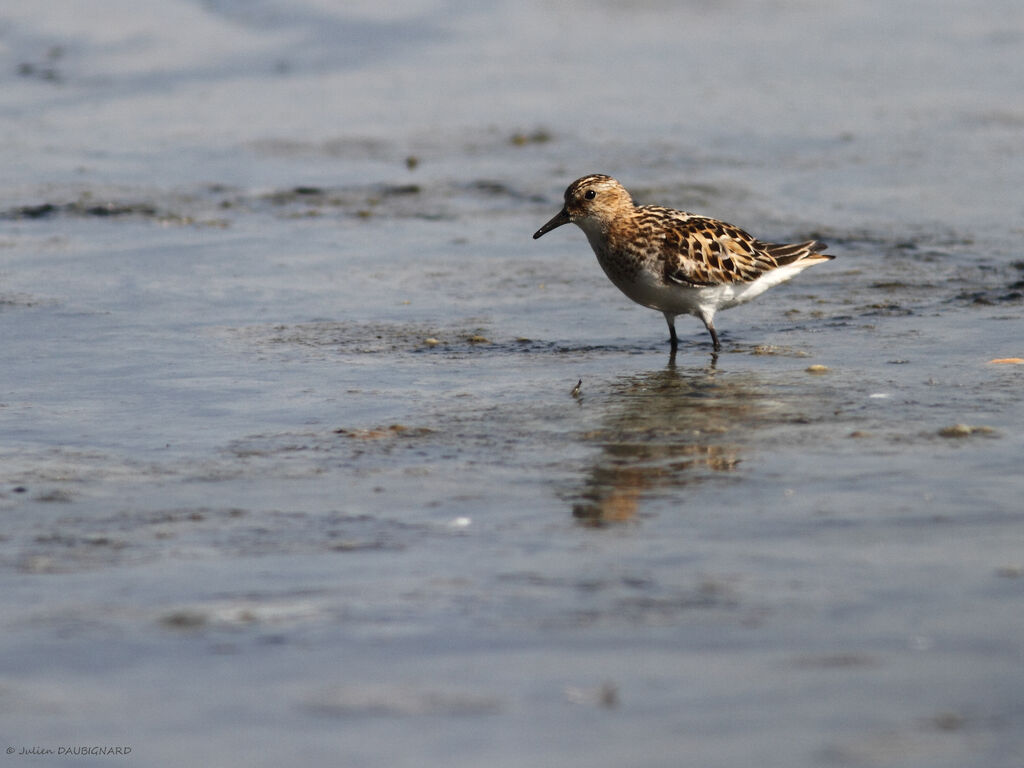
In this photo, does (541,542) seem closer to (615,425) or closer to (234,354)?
(615,425)

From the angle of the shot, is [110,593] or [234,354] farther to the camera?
[234,354]

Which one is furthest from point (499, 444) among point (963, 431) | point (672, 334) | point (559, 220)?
point (559, 220)

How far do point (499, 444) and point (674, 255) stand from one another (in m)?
2.88

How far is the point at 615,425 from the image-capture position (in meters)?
7.64

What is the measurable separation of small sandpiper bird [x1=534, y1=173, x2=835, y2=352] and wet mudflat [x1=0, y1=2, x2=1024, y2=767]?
1.04 feet

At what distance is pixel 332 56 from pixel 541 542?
15.7 meters

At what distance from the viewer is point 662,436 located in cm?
740

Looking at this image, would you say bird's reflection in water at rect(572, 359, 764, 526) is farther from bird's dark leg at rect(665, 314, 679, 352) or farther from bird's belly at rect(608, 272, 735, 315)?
bird's belly at rect(608, 272, 735, 315)

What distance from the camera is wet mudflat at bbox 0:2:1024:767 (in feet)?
14.7

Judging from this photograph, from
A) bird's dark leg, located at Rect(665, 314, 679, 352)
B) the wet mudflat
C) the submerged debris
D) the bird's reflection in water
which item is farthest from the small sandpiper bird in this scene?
the submerged debris

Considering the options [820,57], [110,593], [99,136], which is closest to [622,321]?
[110,593]

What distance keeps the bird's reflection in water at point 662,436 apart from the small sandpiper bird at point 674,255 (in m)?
0.67

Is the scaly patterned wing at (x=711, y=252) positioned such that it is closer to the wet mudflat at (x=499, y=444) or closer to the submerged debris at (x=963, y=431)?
the wet mudflat at (x=499, y=444)

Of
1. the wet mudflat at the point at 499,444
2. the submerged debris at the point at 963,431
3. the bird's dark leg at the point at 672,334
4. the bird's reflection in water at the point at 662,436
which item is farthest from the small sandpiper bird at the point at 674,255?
the submerged debris at the point at 963,431
